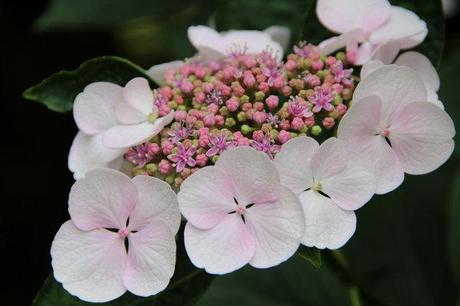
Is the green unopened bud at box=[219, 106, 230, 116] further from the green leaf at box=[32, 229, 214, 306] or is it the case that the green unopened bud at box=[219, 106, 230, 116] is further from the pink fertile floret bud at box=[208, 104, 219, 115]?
the green leaf at box=[32, 229, 214, 306]

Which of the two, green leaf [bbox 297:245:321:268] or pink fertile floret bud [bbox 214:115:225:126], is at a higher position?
pink fertile floret bud [bbox 214:115:225:126]

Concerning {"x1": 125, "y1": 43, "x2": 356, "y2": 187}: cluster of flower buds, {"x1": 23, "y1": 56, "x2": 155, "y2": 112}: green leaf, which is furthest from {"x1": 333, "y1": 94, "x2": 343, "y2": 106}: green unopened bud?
{"x1": 23, "y1": 56, "x2": 155, "y2": 112}: green leaf

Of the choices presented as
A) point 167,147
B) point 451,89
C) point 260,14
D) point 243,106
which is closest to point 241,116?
point 243,106

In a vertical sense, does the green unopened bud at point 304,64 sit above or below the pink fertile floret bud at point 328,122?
above

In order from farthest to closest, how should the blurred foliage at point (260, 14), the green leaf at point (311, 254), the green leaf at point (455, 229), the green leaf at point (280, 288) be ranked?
1. the green leaf at point (280, 288)
2. the green leaf at point (455, 229)
3. the blurred foliage at point (260, 14)
4. the green leaf at point (311, 254)

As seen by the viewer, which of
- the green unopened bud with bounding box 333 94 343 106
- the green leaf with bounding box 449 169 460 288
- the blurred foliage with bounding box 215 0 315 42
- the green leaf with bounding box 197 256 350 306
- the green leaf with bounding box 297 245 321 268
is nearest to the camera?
the green leaf with bounding box 297 245 321 268

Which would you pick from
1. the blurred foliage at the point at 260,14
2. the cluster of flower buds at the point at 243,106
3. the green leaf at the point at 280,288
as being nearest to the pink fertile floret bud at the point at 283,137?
the cluster of flower buds at the point at 243,106

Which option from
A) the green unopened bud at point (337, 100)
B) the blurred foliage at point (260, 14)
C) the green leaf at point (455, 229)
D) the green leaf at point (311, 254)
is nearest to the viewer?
the green leaf at point (311, 254)

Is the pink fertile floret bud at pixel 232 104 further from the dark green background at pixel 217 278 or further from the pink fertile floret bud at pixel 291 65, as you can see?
the dark green background at pixel 217 278

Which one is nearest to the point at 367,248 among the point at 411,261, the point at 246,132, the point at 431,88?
the point at 411,261
